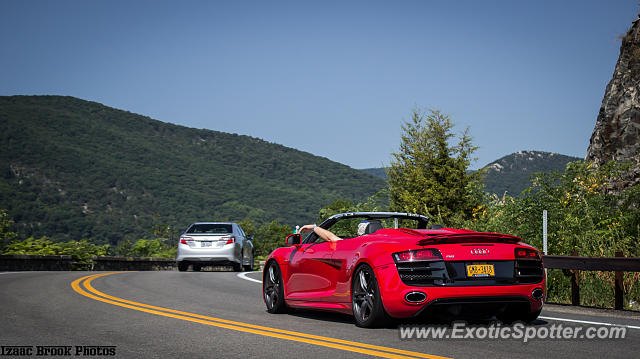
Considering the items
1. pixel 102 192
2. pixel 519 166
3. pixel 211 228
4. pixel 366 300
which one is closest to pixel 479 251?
pixel 366 300

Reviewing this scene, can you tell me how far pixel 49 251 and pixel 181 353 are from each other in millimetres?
32808

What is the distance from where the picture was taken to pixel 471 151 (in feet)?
121

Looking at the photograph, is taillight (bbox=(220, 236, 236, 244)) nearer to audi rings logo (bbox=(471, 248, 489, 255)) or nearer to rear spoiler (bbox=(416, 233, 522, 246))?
rear spoiler (bbox=(416, 233, 522, 246))

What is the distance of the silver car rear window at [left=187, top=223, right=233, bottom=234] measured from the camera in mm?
22620

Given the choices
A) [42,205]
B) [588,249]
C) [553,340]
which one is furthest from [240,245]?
[42,205]

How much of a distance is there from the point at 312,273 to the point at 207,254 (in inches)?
536

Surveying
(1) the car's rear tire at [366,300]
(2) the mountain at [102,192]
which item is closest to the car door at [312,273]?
(1) the car's rear tire at [366,300]

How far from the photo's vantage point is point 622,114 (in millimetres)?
24109

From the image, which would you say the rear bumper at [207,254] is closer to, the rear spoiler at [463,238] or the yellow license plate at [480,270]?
the rear spoiler at [463,238]

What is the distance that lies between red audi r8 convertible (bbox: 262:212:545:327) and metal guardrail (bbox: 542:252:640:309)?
3.06 meters

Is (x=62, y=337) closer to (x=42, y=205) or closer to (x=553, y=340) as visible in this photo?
(x=553, y=340)

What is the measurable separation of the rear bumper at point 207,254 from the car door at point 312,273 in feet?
42.3

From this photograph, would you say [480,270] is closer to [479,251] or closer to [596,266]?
[479,251]
